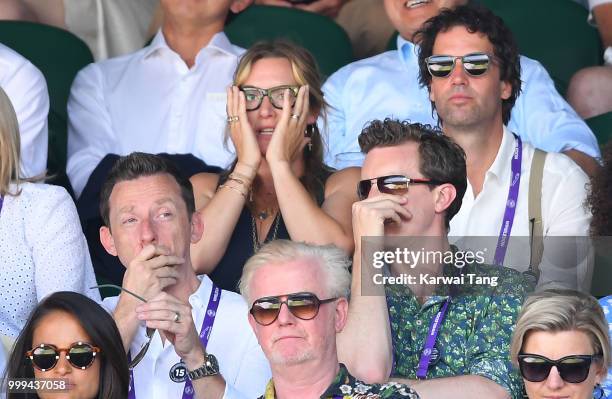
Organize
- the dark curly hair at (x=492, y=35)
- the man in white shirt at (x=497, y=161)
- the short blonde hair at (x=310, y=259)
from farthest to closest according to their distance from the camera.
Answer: the dark curly hair at (x=492, y=35), the man in white shirt at (x=497, y=161), the short blonde hair at (x=310, y=259)

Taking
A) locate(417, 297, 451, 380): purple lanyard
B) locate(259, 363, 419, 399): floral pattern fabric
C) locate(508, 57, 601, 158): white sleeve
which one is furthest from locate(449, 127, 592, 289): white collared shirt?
locate(259, 363, 419, 399): floral pattern fabric

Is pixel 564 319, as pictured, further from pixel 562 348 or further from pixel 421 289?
pixel 421 289

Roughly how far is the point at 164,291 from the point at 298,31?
8.88 ft

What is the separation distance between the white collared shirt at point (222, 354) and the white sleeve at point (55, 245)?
199 millimetres

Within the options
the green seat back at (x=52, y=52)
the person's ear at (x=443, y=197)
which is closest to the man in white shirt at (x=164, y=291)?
the person's ear at (x=443, y=197)

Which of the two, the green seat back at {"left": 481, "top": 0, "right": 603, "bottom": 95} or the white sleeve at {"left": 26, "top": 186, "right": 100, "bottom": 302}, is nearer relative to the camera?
the white sleeve at {"left": 26, "top": 186, "right": 100, "bottom": 302}

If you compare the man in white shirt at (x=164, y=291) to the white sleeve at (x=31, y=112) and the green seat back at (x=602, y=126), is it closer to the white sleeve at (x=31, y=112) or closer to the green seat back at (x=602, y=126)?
the white sleeve at (x=31, y=112)

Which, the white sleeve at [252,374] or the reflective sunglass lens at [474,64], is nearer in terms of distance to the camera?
the white sleeve at [252,374]

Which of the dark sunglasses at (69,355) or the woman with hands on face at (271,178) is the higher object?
the woman with hands on face at (271,178)

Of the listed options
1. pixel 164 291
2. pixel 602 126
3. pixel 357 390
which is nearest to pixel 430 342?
pixel 357 390

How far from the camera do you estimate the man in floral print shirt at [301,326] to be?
4523 millimetres

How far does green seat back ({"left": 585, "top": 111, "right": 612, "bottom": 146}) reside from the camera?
682 cm

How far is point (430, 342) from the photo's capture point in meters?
4.94

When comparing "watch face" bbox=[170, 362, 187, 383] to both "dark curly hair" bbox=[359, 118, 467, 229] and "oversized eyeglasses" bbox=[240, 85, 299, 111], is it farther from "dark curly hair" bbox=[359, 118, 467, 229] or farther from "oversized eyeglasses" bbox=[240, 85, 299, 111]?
"oversized eyeglasses" bbox=[240, 85, 299, 111]
